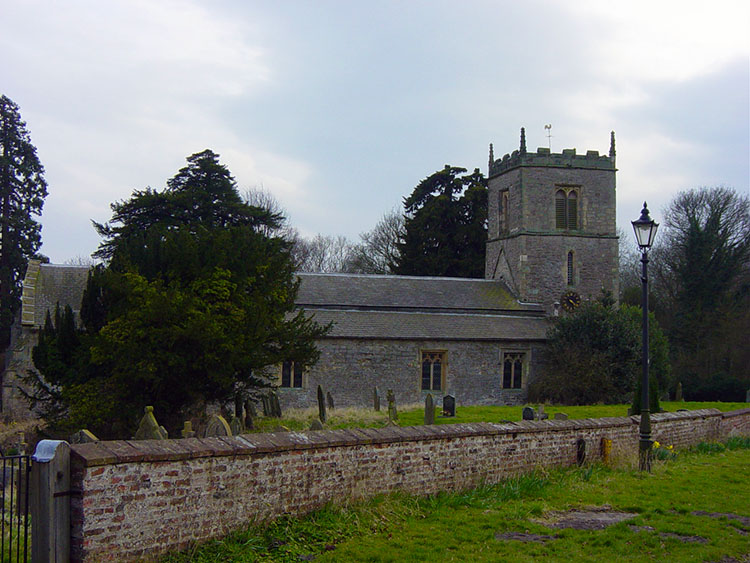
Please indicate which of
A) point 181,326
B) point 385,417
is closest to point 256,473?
point 181,326

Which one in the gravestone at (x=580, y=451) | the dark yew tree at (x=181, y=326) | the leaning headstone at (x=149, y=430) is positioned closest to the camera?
the leaning headstone at (x=149, y=430)

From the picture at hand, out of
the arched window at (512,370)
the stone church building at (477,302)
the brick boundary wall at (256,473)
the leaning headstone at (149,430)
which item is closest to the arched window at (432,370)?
the stone church building at (477,302)

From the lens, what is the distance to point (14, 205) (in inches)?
1484

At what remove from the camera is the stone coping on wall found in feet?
20.4

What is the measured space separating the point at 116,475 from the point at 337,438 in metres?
2.79

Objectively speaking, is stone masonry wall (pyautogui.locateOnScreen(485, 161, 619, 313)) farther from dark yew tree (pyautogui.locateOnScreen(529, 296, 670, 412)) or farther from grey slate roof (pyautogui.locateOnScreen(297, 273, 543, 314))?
dark yew tree (pyautogui.locateOnScreen(529, 296, 670, 412))

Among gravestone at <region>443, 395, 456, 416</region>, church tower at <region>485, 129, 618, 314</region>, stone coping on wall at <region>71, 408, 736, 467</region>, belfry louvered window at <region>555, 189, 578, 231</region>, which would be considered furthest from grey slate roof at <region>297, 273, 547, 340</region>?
stone coping on wall at <region>71, 408, 736, 467</region>

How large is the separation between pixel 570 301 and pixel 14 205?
2683 centimetres

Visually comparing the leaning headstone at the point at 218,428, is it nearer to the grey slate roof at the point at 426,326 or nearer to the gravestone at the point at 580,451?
the gravestone at the point at 580,451

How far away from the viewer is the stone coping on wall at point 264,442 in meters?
6.23

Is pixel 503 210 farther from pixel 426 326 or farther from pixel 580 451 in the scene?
pixel 580 451

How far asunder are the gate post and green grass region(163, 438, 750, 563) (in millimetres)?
1001

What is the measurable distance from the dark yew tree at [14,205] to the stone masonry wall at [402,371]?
16523 mm

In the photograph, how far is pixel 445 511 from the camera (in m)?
9.02
